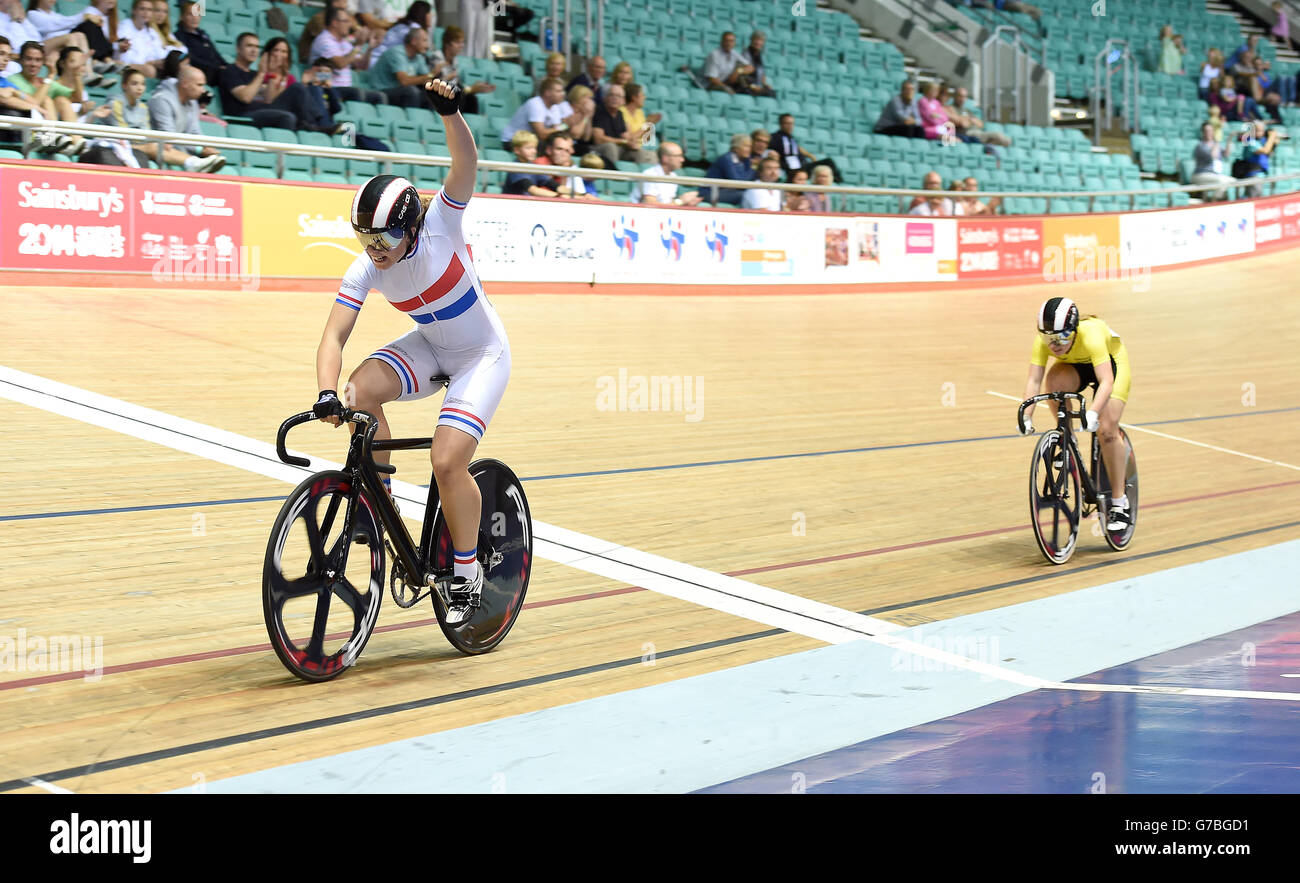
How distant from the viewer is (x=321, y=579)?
3367mm

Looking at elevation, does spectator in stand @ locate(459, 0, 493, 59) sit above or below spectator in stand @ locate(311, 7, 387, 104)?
above

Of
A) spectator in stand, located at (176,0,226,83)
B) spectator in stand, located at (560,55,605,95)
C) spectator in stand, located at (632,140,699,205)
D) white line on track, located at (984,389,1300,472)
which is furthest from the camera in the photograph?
spectator in stand, located at (560,55,605,95)

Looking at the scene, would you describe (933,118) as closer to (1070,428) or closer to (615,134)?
(615,134)

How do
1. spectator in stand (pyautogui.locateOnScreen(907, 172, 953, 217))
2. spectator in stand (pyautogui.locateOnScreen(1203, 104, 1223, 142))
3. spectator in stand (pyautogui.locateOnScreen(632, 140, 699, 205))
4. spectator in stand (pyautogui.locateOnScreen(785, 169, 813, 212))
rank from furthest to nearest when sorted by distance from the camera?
spectator in stand (pyautogui.locateOnScreen(1203, 104, 1223, 142)) < spectator in stand (pyautogui.locateOnScreen(907, 172, 953, 217)) < spectator in stand (pyautogui.locateOnScreen(785, 169, 813, 212)) < spectator in stand (pyautogui.locateOnScreen(632, 140, 699, 205))

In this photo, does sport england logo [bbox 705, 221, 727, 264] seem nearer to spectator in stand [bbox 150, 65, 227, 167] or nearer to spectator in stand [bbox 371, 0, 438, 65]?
spectator in stand [bbox 371, 0, 438, 65]

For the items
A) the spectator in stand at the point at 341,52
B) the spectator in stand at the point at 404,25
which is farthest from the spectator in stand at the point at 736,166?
the spectator in stand at the point at 341,52

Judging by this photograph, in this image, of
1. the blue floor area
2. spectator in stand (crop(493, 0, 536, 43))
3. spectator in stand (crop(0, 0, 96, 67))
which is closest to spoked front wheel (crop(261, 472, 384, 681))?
the blue floor area

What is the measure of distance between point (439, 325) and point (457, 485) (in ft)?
1.50

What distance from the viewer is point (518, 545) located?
3.96 meters

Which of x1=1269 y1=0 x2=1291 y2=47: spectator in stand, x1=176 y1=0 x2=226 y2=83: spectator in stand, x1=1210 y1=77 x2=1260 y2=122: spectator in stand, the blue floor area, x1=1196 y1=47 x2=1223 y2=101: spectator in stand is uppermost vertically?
x1=1269 y1=0 x2=1291 y2=47: spectator in stand

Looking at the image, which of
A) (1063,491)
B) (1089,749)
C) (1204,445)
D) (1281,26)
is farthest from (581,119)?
(1281,26)

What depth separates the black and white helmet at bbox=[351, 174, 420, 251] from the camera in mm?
3307

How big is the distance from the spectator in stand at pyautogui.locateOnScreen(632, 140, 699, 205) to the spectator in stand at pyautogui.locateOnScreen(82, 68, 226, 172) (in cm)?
394

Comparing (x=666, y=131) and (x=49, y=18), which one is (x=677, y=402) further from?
(x=666, y=131)
